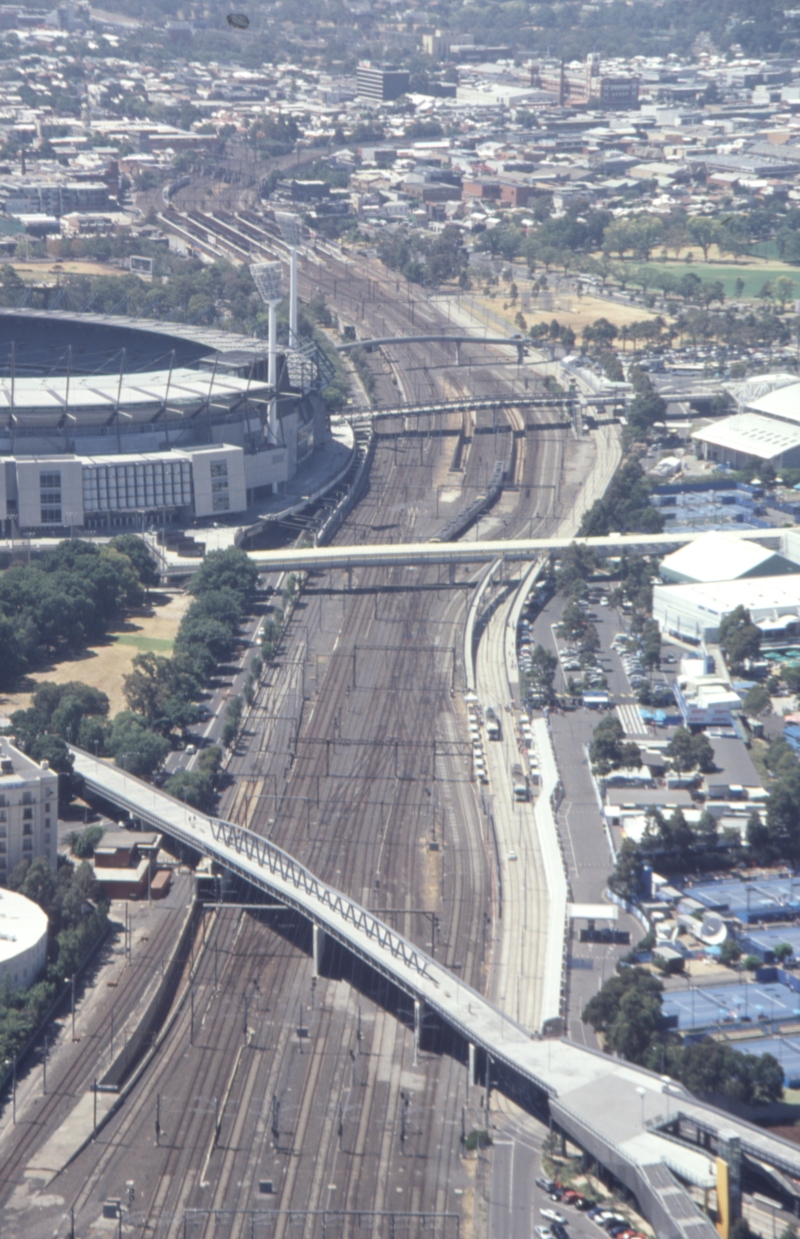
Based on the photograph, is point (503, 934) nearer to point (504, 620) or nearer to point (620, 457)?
point (504, 620)

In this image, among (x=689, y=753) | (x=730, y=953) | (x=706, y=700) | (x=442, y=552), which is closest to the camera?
(x=730, y=953)

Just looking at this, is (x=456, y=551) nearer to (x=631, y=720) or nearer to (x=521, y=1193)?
(x=631, y=720)

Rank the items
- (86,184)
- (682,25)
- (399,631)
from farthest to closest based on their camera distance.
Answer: (682,25) < (86,184) < (399,631)

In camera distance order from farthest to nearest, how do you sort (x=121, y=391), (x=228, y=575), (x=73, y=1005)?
(x=121, y=391) < (x=228, y=575) < (x=73, y=1005)

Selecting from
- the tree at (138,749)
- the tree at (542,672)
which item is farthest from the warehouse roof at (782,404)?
the tree at (138,749)

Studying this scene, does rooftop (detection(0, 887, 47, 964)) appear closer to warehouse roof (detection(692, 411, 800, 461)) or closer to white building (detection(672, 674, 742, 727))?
white building (detection(672, 674, 742, 727))

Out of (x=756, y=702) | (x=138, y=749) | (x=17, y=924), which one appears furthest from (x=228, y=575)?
(x=17, y=924)

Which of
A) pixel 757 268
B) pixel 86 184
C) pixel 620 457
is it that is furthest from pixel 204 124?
pixel 620 457

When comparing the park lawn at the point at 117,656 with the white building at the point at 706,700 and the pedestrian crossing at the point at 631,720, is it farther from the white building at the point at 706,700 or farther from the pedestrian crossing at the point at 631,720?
the white building at the point at 706,700
